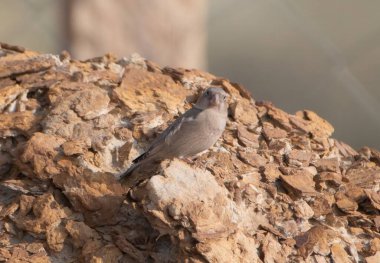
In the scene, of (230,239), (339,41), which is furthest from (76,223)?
(339,41)

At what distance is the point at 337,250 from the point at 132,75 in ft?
4.73

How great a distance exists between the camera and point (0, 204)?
5172mm

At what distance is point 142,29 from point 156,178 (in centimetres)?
212

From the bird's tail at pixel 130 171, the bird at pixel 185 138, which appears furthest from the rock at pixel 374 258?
the bird's tail at pixel 130 171

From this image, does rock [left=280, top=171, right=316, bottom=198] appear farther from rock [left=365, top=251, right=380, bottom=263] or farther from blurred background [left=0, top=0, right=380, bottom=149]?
blurred background [left=0, top=0, right=380, bottom=149]

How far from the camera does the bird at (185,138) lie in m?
5.12

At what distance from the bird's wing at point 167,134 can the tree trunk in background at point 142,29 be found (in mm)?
1534

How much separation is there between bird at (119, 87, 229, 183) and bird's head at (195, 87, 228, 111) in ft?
0.12

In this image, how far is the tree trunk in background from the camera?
6.68 m

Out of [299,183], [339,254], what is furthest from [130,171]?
[339,254]

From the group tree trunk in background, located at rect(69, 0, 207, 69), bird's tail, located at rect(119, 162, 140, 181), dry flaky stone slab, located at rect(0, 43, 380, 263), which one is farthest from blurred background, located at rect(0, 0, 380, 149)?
bird's tail, located at rect(119, 162, 140, 181)

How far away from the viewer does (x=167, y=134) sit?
5.14m

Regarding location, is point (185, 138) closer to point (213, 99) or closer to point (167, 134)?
point (167, 134)

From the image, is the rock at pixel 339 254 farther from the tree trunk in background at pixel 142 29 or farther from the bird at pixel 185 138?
the tree trunk in background at pixel 142 29
